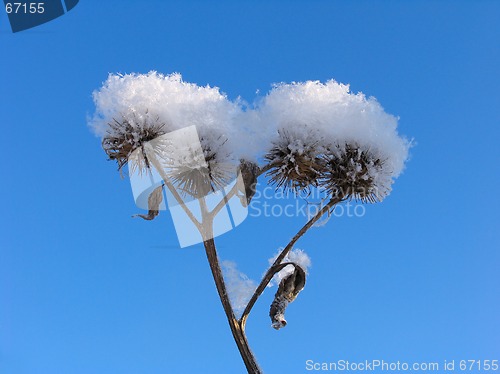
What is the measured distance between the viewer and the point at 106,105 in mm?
2840

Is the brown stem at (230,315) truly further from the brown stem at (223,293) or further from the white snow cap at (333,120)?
the white snow cap at (333,120)

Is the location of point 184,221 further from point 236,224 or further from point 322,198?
point 322,198

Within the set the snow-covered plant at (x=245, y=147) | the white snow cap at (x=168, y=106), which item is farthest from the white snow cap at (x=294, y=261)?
the white snow cap at (x=168, y=106)

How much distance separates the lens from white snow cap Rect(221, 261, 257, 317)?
2.76m

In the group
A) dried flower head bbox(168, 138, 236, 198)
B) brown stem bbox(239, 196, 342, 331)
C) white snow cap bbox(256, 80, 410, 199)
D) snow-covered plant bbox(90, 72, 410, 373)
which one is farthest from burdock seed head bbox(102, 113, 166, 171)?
brown stem bbox(239, 196, 342, 331)

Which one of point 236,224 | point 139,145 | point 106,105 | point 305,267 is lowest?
point 305,267

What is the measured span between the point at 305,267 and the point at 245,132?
0.78 m

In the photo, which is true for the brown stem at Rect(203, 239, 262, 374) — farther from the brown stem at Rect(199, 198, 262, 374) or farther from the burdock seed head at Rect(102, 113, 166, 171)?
the burdock seed head at Rect(102, 113, 166, 171)

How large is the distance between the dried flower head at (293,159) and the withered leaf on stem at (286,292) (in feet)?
1.56

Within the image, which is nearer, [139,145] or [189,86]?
[139,145]

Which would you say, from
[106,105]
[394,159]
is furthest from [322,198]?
[106,105]

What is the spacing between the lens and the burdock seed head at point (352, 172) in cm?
289

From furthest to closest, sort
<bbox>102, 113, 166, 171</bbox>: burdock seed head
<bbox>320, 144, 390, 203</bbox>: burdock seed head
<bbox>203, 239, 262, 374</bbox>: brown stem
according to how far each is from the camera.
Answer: <bbox>320, 144, 390, 203</bbox>: burdock seed head < <bbox>102, 113, 166, 171</bbox>: burdock seed head < <bbox>203, 239, 262, 374</bbox>: brown stem

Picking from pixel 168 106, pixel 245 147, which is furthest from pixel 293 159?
pixel 168 106
